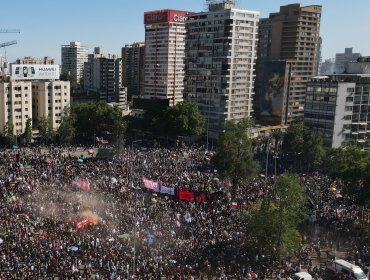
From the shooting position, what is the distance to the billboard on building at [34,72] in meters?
79.7

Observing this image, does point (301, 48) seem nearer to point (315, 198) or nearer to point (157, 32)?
point (157, 32)

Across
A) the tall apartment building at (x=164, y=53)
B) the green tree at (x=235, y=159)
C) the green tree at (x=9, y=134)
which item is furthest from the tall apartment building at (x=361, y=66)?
the green tree at (x=9, y=134)

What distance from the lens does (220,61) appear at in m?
85.9

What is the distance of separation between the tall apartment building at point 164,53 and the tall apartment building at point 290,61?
22.5 meters

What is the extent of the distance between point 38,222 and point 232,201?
755 inches

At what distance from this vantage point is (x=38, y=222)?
114 feet

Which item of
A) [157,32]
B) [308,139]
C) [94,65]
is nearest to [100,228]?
[308,139]

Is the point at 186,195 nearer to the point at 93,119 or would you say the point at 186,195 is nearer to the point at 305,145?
the point at 305,145

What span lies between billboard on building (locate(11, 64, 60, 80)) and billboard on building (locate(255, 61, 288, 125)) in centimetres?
5136

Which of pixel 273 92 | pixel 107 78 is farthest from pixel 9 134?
pixel 107 78

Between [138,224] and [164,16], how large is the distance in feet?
286

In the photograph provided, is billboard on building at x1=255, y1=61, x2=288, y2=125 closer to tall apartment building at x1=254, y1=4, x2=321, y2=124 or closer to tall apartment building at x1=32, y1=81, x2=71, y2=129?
tall apartment building at x1=254, y1=4, x2=321, y2=124

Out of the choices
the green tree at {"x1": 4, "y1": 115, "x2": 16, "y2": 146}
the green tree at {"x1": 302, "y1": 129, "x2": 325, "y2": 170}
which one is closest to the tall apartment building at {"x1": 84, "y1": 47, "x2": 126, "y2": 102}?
the green tree at {"x1": 4, "y1": 115, "x2": 16, "y2": 146}

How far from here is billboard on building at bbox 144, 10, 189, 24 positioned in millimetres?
111812
